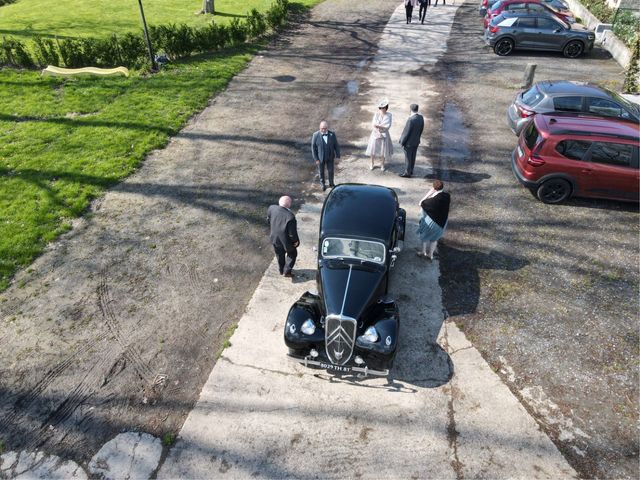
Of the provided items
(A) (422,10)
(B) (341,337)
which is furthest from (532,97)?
(A) (422,10)

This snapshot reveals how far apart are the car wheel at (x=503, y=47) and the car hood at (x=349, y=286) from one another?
53.4ft

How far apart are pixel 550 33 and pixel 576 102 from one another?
9180 millimetres

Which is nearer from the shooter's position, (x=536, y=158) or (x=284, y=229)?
(x=284, y=229)

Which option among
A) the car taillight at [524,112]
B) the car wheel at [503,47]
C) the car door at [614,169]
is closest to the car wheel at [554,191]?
the car door at [614,169]

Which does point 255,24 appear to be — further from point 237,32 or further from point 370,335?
point 370,335

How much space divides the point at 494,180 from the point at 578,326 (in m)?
4.71

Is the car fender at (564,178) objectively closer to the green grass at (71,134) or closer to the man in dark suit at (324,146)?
the man in dark suit at (324,146)

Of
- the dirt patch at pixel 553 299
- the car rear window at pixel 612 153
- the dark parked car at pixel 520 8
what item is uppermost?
the dark parked car at pixel 520 8

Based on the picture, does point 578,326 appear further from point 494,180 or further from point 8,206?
point 8,206

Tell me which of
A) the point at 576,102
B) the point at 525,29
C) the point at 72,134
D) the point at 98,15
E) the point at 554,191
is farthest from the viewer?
the point at 98,15

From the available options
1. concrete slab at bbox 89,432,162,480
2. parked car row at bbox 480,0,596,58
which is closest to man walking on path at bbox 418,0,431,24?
parked car row at bbox 480,0,596,58

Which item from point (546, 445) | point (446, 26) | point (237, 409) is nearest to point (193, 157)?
point (237, 409)

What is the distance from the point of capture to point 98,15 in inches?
946

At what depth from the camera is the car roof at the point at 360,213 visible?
739cm
